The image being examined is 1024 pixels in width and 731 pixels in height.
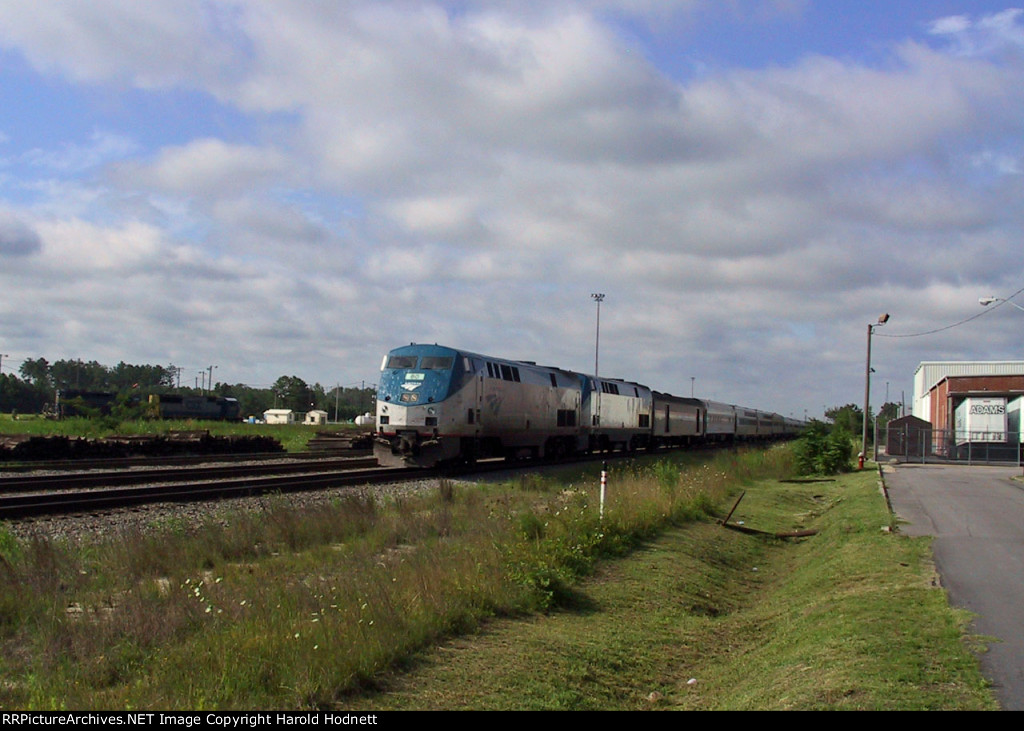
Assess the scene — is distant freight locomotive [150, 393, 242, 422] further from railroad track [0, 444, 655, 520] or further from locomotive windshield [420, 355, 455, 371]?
locomotive windshield [420, 355, 455, 371]

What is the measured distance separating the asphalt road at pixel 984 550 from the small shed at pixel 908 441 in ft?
46.6

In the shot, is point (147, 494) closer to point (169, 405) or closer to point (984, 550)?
point (984, 550)

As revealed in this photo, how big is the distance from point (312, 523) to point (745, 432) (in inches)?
2466

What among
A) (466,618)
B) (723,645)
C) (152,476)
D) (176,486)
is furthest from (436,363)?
(466,618)

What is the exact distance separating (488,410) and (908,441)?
24448mm

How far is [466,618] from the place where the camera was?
8.03 metres

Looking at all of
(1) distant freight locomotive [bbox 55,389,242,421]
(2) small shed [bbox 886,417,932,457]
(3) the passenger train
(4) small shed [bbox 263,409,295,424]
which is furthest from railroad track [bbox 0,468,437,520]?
(4) small shed [bbox 263,409,295,424]

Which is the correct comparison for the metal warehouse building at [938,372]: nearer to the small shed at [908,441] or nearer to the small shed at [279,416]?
the small shed at [908,441]

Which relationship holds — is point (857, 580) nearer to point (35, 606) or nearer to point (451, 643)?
point (451, 643)

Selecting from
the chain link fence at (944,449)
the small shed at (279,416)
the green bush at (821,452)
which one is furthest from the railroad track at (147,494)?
the small shed at (279,416)

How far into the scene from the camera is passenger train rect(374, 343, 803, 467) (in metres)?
25.1

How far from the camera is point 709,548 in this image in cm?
1443

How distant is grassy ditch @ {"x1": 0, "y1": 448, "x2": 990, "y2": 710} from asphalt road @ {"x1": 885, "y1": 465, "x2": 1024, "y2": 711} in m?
0.28
